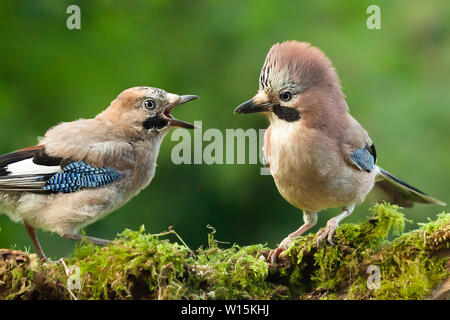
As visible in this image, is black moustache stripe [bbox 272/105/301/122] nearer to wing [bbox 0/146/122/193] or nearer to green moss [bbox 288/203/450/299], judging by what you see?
green moss [bbox 288/203/450/299]

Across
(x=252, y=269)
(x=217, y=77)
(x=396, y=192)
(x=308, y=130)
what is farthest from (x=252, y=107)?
(x=217, y=77)

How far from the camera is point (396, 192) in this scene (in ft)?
22.4

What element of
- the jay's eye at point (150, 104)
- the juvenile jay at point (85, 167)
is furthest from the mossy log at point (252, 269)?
the jay's eye at point (150, 104)

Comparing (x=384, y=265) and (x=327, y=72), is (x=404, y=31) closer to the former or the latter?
(x=327, y=72)

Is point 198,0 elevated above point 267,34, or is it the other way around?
point 198,0

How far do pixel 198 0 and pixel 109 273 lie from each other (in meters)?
7.16

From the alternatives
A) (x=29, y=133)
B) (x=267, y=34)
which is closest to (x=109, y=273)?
(x=29, y=133)

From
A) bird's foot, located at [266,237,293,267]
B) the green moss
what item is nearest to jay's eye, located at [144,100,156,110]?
bird's foot, located at [266,237,293,267]

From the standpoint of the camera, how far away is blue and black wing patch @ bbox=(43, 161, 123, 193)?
224 inches

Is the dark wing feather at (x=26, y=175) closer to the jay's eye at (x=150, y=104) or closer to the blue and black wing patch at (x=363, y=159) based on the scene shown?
the jay's eye at (x=150, y=104)

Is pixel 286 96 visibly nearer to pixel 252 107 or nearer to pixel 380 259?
pixel 252 107

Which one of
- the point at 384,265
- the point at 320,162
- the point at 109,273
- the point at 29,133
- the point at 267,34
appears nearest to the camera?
the point at 109,273

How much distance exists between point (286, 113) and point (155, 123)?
1.37m
